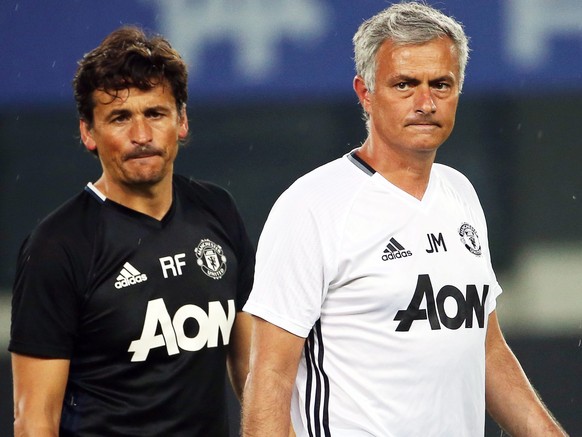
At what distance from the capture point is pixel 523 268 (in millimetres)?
6559

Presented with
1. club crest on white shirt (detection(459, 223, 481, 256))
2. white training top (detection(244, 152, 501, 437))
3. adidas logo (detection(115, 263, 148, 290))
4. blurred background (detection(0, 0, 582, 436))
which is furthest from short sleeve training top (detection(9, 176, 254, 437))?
blurred background (detection(0, 0, 582, 436))

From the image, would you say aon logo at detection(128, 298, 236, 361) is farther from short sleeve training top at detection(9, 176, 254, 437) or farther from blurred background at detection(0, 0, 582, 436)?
blurred background at detection(0, 0, 582, 436)

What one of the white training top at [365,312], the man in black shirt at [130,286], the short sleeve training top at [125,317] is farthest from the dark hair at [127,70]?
the white training top at [365,312]

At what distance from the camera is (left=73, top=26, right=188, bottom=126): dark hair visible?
348 centimetres

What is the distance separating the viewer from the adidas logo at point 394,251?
3020 millimetres

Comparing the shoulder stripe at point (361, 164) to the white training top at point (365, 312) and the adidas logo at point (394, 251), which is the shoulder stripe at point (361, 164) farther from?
the adidas logo at point (394, 251)

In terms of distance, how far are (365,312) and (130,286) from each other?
2.30 feet

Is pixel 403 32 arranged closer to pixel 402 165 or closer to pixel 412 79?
pixel 412 79

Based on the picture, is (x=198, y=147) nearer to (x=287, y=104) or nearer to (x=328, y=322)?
(x=287, y=104)

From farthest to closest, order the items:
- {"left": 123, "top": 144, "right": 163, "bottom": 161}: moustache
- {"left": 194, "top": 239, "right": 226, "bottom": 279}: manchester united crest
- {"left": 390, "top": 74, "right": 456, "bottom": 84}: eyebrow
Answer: {"left": 194, "top": 239, "right": 226, "bottom": 279}: manchester united crest < {"left": 123, "top": 144, "right": 163, "bottom": 161}: moustache < {"left": 390, "top": 74, "right": 456, "bottom": 84}: eyebrow

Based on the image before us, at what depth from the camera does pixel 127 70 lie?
348cm

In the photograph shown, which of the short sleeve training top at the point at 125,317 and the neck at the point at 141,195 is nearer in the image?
the short sleeve training top at the point at 125,317

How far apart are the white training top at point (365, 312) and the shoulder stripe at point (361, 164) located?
0.05 m

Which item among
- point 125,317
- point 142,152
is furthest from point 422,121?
point 125,317
